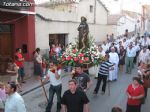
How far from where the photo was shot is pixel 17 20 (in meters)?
15.8

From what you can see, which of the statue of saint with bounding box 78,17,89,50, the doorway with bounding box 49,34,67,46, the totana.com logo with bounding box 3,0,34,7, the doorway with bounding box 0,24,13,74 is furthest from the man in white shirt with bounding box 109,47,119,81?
the doorway with bounding box 49,34,67,46

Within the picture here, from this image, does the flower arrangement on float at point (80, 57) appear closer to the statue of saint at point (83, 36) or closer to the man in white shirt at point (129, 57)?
the statue of saint at point (83, 36)

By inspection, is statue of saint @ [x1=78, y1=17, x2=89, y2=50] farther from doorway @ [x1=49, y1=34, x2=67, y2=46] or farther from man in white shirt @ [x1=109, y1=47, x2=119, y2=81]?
doorway @ [x1=49, y1=34, x2=67, y2=46]

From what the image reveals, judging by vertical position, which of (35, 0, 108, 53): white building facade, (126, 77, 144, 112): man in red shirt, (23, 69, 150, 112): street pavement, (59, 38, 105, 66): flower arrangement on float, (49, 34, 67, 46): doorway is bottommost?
(23, 69, 150, 112): street pavement

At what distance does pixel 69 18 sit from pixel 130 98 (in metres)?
17.1

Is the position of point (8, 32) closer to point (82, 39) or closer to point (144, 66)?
point (82, 39)

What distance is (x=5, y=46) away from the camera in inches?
616

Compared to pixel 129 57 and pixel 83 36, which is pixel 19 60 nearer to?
pixel 83 36

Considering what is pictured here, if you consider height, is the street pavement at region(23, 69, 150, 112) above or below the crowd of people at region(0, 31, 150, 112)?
below

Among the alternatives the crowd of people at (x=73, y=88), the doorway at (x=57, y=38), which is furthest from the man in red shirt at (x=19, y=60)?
the doorway at (x=57, y=38)

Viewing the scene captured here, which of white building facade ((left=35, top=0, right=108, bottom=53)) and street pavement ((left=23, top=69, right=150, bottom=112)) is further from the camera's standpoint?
white building facade ((left=35, top=0, right=108, bottom=53))

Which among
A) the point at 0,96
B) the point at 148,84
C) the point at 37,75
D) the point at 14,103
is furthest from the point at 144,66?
the point at 37,75

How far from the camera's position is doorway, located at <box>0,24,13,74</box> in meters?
15.2

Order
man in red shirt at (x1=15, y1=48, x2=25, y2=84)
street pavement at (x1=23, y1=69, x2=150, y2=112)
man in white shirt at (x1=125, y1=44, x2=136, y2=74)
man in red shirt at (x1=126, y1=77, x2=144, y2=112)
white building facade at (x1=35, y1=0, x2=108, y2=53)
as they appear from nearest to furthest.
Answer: man in red shirt at (x1=126, y1=77, x2=144, y2=112)
street pavement at (x1=23, y1=69, x2=150, y2=112)
man in red shirt at (x1=15, y1=48, x2=25, y2=84)
man in white shirt at (x1=125, y1=44, x2=136, y2=74)
white building facade at (x1=35, y1=0, x2=108, y2=53)
